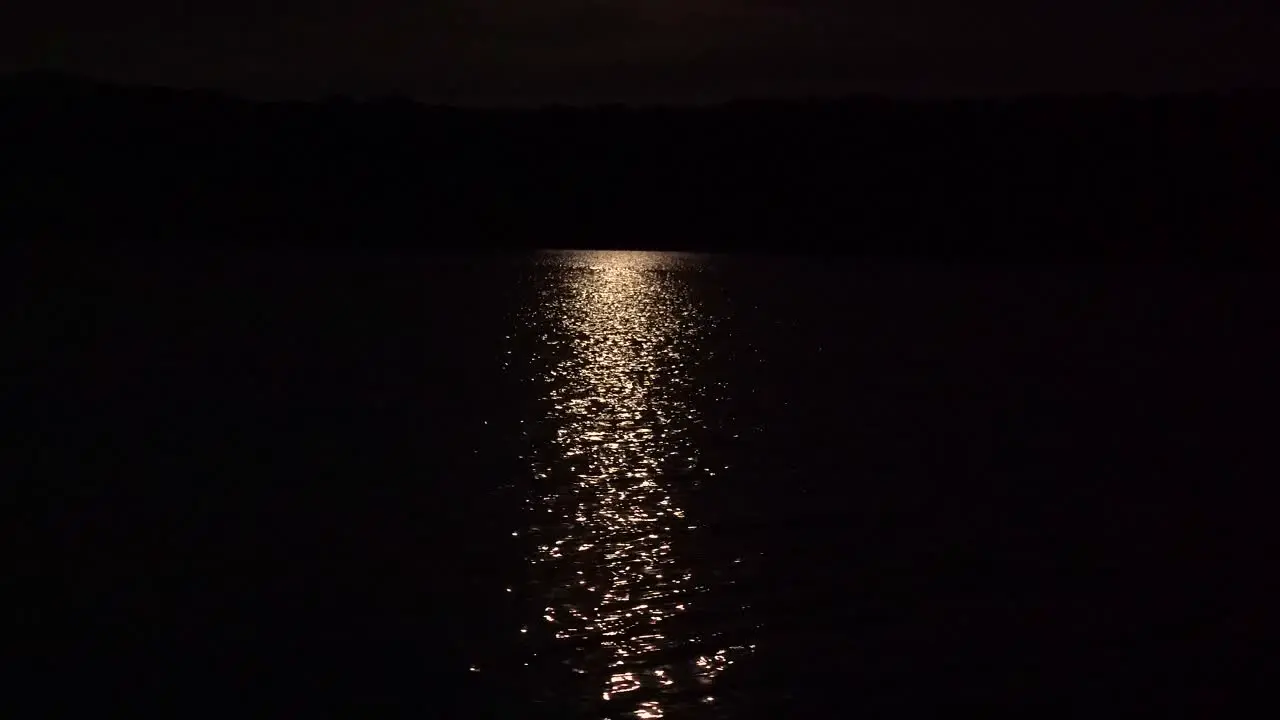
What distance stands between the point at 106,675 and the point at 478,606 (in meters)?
2.24

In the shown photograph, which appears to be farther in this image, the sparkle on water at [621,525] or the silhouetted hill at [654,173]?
the silhouetted hill at [654,173]

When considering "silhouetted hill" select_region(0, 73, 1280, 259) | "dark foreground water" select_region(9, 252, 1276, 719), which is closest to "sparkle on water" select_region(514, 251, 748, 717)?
"dark foreground water" select_region(9, 252, 1276, 719)

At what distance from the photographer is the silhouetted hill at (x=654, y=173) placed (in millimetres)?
78438

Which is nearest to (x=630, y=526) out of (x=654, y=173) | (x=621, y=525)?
(x=621, y=525)

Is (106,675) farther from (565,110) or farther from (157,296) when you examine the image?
(565,110)

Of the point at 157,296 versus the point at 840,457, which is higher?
the point at 157,296

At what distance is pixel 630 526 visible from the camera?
1004 centimetres

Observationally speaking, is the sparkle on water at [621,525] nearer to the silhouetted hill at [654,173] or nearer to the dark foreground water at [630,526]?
the dark foreground water at [630,526]

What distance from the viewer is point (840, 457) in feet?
44.8

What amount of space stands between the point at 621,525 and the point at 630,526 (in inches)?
2.8

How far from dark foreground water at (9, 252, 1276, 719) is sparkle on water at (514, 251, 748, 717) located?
4 cm

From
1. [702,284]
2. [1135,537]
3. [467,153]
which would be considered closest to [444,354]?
[1135,537]

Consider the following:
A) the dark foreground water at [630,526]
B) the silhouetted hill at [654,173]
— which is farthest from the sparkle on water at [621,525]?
the silhouetted hill at [654,173]

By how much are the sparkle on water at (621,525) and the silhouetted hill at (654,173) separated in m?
55.4
